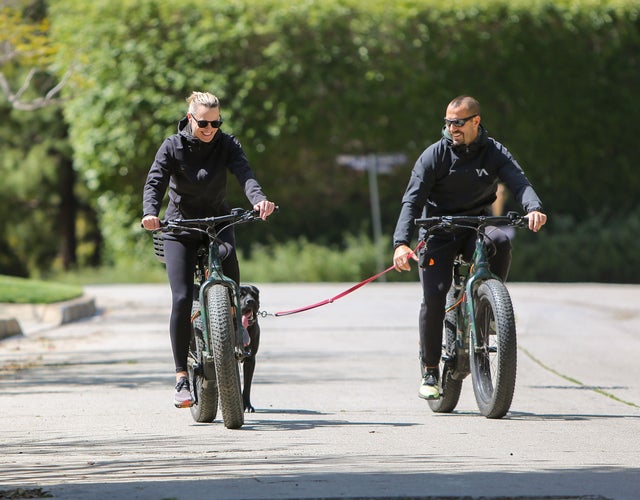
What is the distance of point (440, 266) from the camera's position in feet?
28.3

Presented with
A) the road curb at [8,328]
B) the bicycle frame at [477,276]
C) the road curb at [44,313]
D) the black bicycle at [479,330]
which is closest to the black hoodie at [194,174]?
the black bicycle at [479,330]

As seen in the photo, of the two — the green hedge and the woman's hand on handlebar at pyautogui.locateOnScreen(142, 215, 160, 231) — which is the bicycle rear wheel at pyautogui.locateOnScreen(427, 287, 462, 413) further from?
the green hedge

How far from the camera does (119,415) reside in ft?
29.0

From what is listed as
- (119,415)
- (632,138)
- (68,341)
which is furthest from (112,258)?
(119,415)

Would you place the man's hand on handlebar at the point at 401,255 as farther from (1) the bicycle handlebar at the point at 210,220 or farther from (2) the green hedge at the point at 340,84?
(2) the green hedge at the point at 340,84

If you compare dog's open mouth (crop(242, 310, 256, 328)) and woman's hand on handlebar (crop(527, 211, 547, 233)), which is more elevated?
woman's hand on handlebar (crop(527, 211, 547, 233))

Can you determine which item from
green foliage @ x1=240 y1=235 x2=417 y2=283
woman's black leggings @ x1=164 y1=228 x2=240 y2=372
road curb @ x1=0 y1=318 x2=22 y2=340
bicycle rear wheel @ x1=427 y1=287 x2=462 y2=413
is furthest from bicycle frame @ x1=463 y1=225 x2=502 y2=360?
green foliage @ x1=240 y1=235 x2=417 y2=283

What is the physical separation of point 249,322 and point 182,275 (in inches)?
18.6

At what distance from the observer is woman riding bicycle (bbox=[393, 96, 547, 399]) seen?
27.7ft

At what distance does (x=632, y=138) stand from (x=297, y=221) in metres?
6.36

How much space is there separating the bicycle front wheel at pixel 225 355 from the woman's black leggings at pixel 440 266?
1.27m

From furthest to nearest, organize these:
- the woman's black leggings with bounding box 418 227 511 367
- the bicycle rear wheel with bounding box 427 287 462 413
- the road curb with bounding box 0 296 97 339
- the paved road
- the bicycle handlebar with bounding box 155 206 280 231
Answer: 1. the road curb with bounding box 0 296 97 339
2. the bicycle rear wheel with bounding box 427 287 462 413
3. the woman's black leggings with bounding box 418 227 511 367
4. the bicycle handlebar with bounding box 155 206 280 231
5. the paved road

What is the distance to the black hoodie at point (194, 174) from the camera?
839cm

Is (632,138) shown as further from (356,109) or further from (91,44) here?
(91,44)
